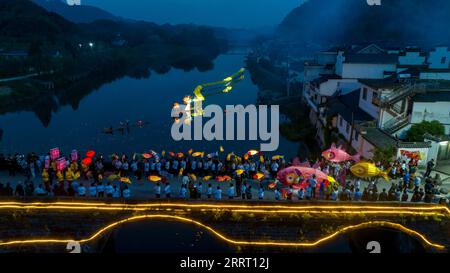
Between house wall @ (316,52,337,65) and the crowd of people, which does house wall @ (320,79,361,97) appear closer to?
house wall @ (316,52,337,65)

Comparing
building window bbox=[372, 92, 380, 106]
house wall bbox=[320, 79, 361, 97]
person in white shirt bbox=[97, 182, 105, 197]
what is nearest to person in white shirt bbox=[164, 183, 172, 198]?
person in white shirt bbox=[97, 182, 105, 197]

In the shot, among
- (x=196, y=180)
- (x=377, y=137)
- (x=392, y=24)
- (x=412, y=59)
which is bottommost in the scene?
(x=196, y=180)

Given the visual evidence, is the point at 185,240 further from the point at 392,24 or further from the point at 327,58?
the point at 392,24

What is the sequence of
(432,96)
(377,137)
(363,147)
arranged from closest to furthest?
(377,137) → (363,147) → (432,96)

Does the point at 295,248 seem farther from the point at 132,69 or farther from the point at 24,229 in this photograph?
the point at 132,69

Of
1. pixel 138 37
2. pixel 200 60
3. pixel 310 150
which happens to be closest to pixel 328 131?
pixel 310 150

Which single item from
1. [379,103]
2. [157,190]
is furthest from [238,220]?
[379,103]

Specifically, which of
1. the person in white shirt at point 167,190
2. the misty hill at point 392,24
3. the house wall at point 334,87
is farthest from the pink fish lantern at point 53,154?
the misty hill at point 392,24
